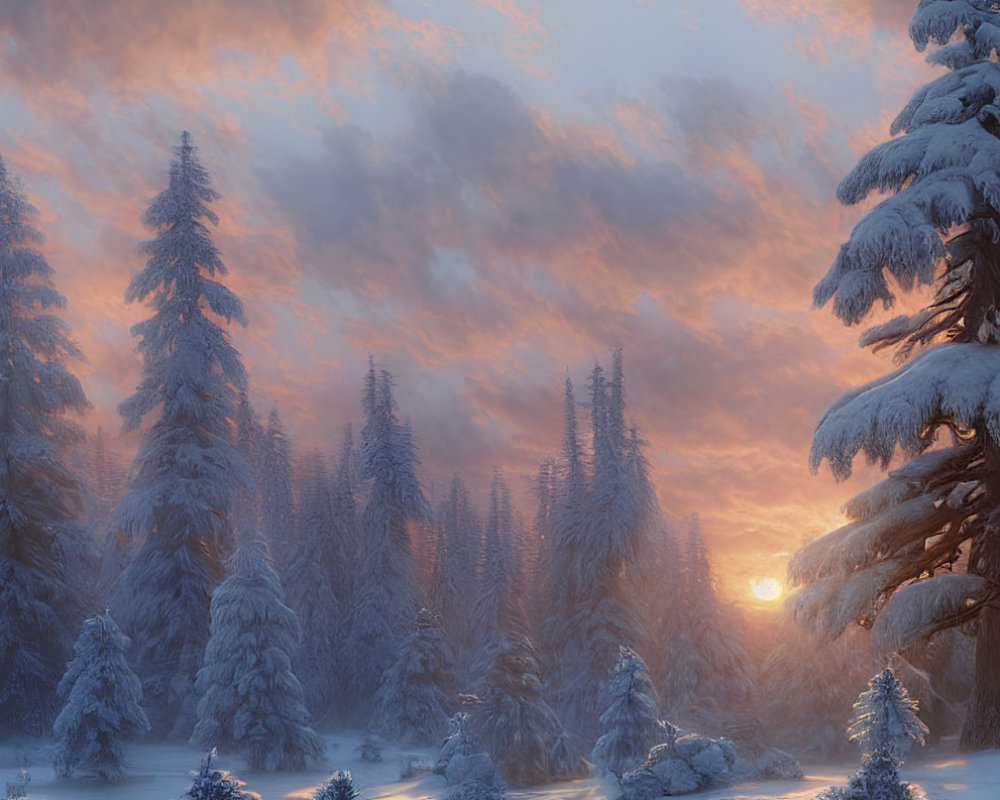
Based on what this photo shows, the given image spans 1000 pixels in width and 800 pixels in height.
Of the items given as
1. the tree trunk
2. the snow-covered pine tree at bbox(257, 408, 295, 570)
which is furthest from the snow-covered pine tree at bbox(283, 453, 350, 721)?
the tree trunk

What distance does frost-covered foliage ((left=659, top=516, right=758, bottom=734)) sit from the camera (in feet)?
105

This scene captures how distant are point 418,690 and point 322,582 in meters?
6.21

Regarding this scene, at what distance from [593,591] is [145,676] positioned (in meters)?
16.8

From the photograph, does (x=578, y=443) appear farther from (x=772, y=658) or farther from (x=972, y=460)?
(x=972, y=460)

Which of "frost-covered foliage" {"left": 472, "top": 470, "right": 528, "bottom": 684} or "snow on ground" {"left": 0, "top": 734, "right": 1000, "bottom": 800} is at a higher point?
"frost-covered foliage" {"left": 472, "top": 470, "right": 528, "bottom": 684}

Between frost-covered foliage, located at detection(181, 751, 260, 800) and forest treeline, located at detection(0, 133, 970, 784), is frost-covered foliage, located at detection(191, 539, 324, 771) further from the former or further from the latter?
frost-covered foliage, located at detection(181, 751, 260, 800)

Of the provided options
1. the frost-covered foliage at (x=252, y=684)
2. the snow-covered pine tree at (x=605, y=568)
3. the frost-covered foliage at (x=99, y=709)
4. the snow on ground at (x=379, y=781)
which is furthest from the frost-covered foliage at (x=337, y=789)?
the snow-covered pine tree at (x=605, y=568)

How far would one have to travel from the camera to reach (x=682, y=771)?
13.9m

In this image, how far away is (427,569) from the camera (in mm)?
45312

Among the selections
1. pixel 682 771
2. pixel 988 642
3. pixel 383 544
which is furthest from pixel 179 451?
pixel 988 642

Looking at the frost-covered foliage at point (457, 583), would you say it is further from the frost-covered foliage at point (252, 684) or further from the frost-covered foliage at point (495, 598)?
the frost-covered foliage at point (252, 684)

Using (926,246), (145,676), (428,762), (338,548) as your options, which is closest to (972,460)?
(926,246)

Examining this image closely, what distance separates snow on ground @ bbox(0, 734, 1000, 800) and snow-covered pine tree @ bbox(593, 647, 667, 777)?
0.68m

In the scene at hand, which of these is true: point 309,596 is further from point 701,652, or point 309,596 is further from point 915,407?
point 915,407
